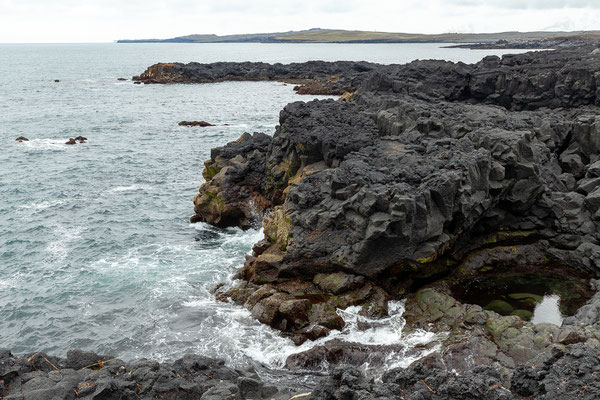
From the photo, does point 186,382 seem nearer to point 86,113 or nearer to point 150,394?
point 150,394

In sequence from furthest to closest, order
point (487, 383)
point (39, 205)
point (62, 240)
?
point (39, 205), point (62, 240), point (487, 383)

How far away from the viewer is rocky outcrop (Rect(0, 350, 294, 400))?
51.1 feet

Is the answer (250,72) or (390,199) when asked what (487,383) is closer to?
(390,199)

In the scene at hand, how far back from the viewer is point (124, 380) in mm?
16234

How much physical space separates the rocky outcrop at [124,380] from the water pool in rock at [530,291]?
12682mm

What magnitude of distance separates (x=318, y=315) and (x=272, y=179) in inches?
607

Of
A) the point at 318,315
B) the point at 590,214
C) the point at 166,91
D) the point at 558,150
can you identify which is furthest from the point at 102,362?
the point at 166,91

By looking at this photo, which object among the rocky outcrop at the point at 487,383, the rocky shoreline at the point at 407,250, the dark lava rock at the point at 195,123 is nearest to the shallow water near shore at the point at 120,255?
the rocky shoreline at the point at 407,250

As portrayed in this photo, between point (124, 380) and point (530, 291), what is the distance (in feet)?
66.8

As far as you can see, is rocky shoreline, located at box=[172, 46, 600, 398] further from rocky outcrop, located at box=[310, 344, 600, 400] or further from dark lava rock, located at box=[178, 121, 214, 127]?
dark lava rock, located at box=[178, 121, 214, 127]

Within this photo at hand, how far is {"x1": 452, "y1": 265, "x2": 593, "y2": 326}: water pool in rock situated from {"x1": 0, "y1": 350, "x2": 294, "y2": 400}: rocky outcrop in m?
12.7

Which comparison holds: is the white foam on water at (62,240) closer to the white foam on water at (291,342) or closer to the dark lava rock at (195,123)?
the white foam on water at (291,342)

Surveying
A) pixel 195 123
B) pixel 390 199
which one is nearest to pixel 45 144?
pixel 195 123

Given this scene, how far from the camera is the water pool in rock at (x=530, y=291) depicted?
2350cm
